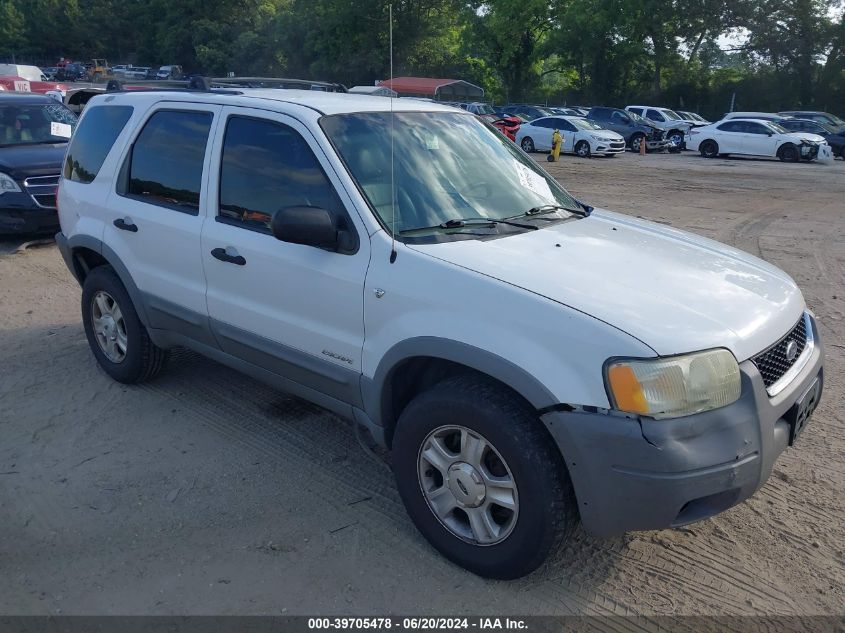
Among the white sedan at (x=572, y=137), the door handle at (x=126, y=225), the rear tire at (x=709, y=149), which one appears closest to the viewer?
the door handle at (x=126, y=225)

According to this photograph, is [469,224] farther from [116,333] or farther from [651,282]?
[116,333]

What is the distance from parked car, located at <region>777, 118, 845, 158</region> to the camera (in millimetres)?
27000

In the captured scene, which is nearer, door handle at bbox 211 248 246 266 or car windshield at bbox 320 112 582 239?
car windshield at bbox 320 112 582 239

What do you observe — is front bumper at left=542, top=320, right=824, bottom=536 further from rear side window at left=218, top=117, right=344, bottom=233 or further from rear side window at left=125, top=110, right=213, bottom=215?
rear side window at left=125, top=110, right=213, bottom=215

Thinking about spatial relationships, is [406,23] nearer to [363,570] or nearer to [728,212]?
[728,212]

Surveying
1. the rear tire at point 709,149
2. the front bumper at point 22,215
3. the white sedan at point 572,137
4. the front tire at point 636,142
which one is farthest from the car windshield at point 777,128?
the front bumper at point 22,215

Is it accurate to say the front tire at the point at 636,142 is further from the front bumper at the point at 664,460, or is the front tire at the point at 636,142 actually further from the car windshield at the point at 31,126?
the front bumper at the point at 664,460

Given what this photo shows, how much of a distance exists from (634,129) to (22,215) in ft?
81.4

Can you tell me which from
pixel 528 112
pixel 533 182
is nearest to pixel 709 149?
pixel 528 112

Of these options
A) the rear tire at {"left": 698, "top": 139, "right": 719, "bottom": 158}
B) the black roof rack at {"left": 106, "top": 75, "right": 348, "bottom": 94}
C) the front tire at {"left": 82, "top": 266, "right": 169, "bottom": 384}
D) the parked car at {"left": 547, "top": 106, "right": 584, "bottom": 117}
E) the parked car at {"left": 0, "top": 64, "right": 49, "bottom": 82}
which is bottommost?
the rear tire at {"left": 698, "top": 139, "right": 719, "bottom": 158}

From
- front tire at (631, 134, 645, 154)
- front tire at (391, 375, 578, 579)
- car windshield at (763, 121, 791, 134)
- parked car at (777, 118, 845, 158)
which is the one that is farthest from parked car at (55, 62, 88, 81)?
front tire at (391, 375, 578, 579)

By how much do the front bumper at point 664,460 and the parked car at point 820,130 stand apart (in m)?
28.0

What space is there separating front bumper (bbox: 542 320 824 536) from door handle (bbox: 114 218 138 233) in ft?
9.87

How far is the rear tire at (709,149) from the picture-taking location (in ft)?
86.7
